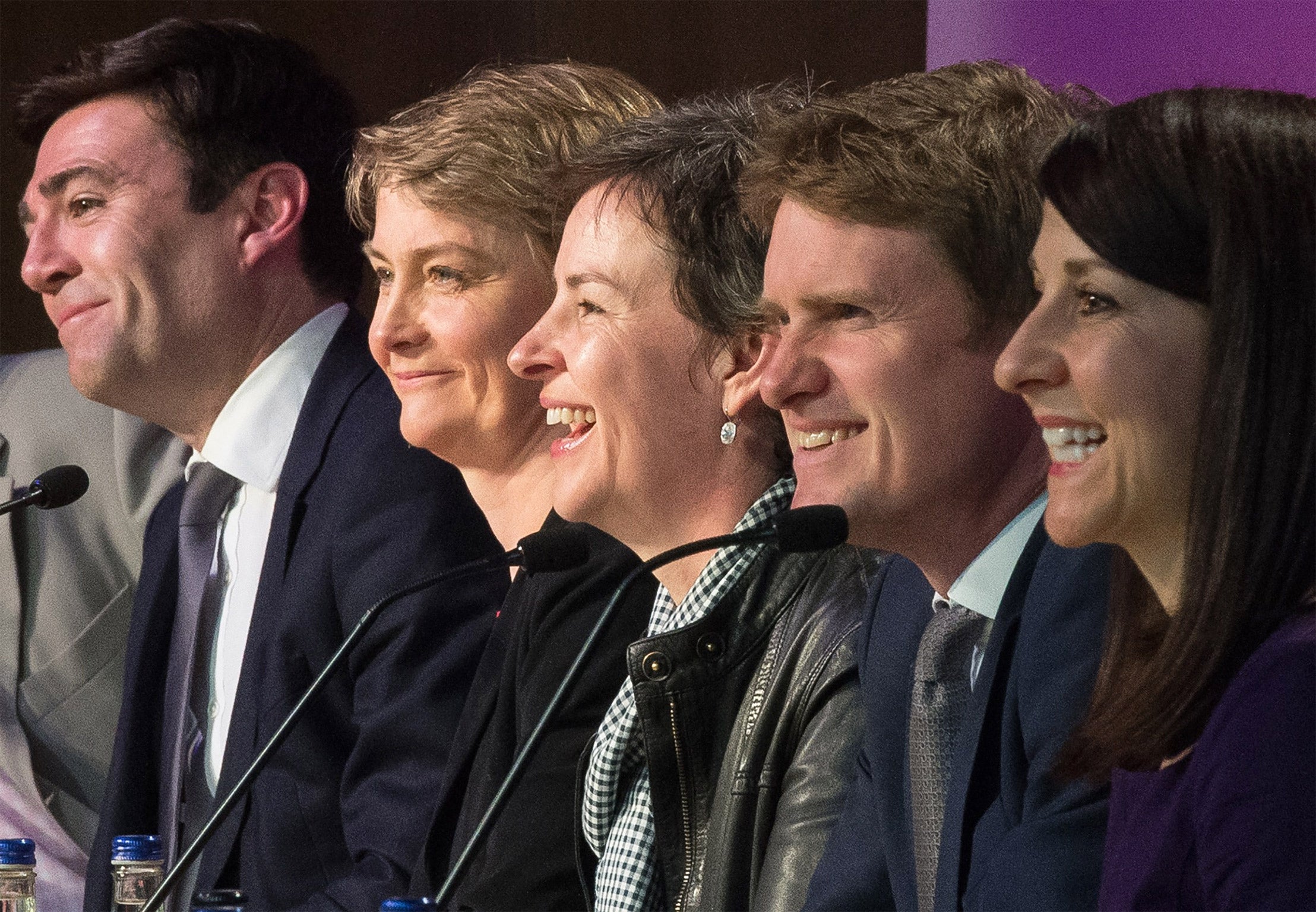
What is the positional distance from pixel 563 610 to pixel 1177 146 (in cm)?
133

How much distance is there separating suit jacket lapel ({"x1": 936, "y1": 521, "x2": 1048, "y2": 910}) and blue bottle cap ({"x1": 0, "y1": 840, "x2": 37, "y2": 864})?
946 millimetres

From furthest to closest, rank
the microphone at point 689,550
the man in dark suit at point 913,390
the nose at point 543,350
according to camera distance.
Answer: the nose at point 543,350, the man in dark suit at point 913,390, the microphone at point 689,550

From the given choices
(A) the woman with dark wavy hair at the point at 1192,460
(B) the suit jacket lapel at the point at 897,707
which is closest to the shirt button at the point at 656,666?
(B) the suit jacket lapel at the point at 897,707

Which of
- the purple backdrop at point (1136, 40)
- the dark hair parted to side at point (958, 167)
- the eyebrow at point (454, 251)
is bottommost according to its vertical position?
the eyebrow at point (454, 251)

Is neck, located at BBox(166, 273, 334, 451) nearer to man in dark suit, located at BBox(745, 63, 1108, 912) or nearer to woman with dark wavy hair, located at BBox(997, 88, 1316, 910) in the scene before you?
man in dark suit, located at BBox(745, 63, 1108, 912)

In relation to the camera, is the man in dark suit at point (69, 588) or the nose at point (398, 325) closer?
the nose at point (398, 325)

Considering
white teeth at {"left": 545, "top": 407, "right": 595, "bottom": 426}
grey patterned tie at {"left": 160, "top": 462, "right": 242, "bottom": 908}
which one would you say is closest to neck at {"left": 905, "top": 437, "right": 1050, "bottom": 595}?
white teeth at {"left": 545, "top": 407, "right": 595, "bottom": 426}

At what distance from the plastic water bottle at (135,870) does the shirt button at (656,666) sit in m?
0.62

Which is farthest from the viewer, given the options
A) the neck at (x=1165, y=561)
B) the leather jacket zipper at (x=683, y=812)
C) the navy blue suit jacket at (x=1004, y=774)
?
the leather jacket zipper at (x=683, y=812)

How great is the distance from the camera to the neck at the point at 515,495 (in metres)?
3.07

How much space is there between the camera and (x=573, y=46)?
147 inches

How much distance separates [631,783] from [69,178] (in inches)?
68.6

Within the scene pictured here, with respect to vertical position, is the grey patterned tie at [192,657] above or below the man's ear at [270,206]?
below

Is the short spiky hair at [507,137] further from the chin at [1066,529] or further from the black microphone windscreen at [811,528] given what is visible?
the chin at [1066,529]
